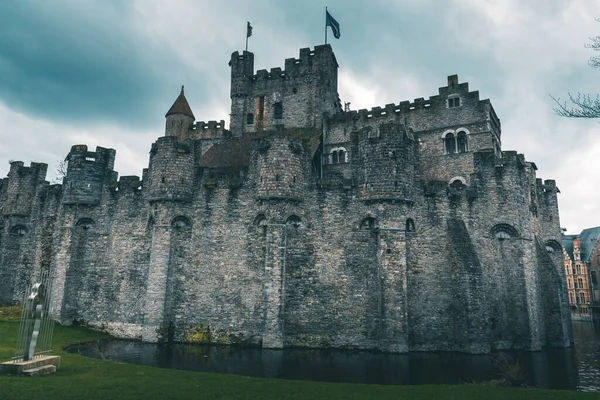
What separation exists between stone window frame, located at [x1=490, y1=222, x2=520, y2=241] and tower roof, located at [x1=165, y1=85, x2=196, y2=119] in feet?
104

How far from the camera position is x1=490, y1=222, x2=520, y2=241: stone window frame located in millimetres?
23062

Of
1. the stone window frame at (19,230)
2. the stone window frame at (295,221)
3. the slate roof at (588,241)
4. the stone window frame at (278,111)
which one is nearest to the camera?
Answer: the stone window frame at (295,221)

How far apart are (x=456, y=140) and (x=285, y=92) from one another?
16.6m

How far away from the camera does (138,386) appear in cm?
1132

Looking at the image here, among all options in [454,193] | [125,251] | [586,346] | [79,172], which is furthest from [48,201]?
[586,346]

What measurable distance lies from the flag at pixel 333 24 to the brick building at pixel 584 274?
4510 cm

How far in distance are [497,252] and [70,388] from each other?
2084 centimetres

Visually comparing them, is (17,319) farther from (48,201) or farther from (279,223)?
(279,223)

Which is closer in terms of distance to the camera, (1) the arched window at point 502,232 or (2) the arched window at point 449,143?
(1) the arched window at point 502,232

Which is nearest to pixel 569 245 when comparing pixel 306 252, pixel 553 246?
pixel 553 246

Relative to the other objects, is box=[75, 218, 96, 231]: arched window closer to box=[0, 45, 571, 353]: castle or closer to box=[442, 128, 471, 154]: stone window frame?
box=[0, 45, 571, 353]: castle

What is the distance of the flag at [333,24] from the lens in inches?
1638

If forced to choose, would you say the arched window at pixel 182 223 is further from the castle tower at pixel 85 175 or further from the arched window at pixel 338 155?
the arched window at pixel 338 155

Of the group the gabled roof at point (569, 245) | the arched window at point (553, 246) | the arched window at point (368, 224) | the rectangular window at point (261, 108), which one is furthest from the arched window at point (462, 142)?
the gabled roof at point (569, 245)
